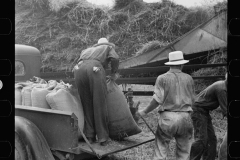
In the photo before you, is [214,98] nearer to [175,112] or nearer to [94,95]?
[175,112]

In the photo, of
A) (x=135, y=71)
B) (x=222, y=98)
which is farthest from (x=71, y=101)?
(x=135, y=71)

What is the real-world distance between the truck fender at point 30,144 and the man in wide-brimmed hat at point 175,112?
1333 mm

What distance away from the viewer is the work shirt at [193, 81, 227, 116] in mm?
3488

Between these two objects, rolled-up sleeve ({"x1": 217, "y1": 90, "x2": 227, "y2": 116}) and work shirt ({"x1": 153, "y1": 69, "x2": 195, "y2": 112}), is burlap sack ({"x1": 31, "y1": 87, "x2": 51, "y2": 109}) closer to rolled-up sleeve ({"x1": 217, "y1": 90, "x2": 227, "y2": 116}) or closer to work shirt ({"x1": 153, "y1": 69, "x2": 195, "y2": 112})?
work shirt ({"x1": 153, "y1": 69, "x2": 195, "y2": 112})

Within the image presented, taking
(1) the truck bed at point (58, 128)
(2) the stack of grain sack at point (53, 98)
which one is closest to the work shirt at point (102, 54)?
(2) the stack of grain sack at point (53, 98)

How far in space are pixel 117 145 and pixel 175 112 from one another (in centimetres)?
81

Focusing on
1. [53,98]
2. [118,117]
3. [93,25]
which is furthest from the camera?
[93,25]

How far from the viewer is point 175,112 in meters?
3.12

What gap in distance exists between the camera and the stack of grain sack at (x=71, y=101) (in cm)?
301

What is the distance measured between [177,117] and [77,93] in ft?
4.19

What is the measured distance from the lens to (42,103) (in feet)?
10.1
